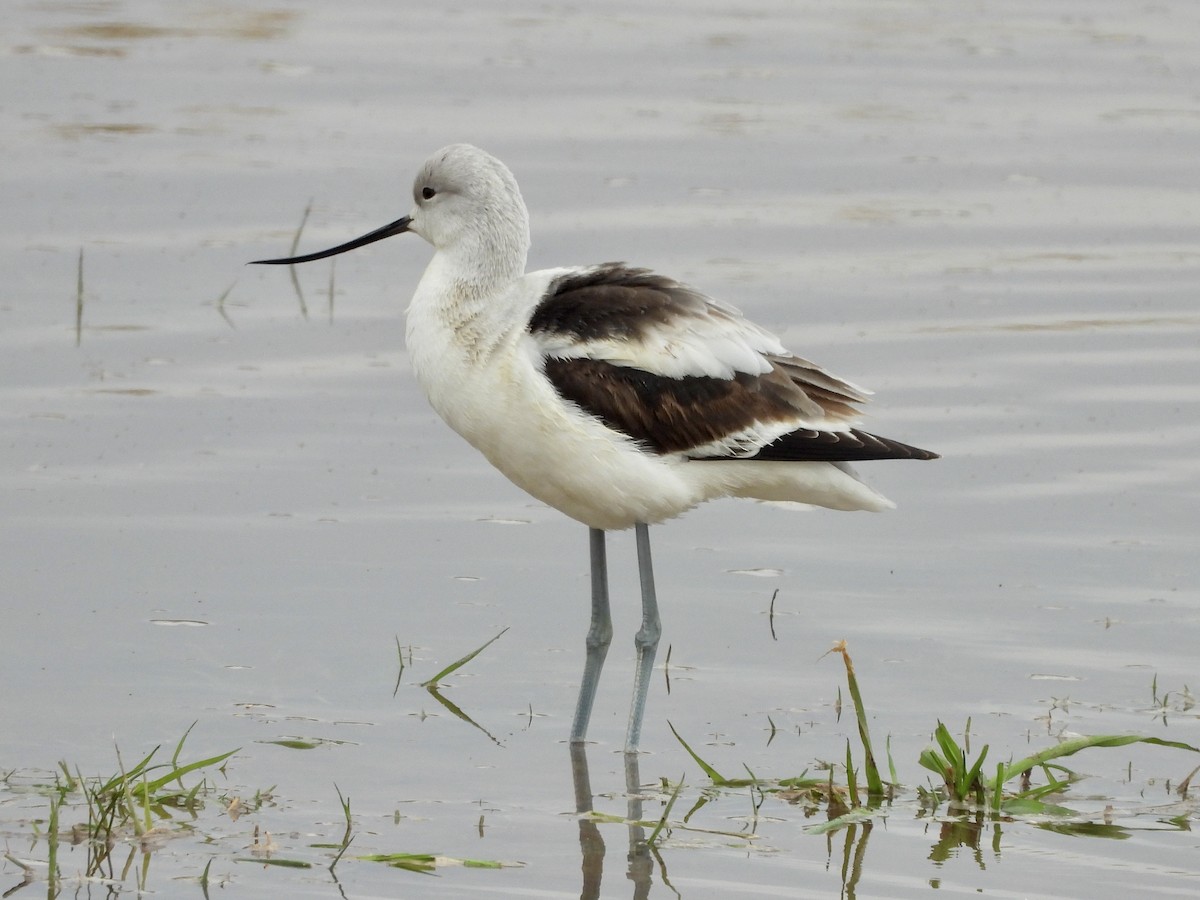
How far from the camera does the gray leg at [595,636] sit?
6.34 m

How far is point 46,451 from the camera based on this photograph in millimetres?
8867

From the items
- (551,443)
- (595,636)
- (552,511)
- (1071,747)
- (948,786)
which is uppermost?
(552,511)

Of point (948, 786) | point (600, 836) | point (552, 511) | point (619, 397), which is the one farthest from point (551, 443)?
point (552, 511)

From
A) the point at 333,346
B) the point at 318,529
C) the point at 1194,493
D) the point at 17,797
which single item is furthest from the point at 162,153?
the point at 17,797

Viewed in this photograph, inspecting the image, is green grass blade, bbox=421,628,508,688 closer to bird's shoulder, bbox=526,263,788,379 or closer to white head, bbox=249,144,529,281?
bird's shoulder, bbox=526,263,788,379

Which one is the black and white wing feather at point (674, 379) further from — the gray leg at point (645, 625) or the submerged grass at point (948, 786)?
the submerged grass at point (948, 786)

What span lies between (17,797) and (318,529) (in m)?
2.68

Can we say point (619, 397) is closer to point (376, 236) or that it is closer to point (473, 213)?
point (473, 213)

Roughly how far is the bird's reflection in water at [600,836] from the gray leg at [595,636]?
16 centimetres

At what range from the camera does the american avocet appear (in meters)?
6.23

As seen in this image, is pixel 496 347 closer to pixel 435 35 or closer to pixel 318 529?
pixel 318 529

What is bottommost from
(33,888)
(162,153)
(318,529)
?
(33,888)

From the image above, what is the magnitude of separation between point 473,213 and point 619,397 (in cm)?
83

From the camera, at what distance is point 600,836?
18.1 feet
